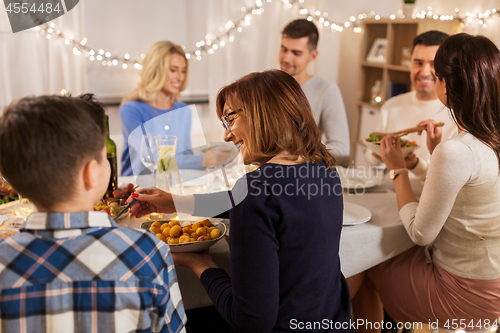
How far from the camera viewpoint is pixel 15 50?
9.07 ft

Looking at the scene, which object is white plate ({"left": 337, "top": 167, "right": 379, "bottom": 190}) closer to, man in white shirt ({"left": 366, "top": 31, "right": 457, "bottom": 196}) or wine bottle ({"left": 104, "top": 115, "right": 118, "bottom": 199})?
man in white shirt ({"left": 366, "top": 31, "right": 457, "bottom": 196})

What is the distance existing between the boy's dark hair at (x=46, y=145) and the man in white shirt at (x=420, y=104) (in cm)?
151

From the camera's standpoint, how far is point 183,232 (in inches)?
43.9

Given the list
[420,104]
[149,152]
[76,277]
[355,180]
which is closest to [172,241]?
[149,152]

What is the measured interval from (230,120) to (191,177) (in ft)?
1.86

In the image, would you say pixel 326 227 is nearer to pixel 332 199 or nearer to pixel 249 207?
pixel 332 199

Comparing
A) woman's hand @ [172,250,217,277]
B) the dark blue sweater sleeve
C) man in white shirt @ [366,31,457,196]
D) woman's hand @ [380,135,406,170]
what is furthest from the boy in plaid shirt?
man in white shirt @ [366,31,457,196]

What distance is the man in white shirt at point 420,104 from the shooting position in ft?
6.84

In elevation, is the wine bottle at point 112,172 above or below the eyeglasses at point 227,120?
below

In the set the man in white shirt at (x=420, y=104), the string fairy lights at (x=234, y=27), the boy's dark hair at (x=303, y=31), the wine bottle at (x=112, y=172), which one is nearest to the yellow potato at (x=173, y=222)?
the wine bottle at (x=112, y=172)

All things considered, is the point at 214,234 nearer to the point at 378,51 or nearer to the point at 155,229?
the point at 155,229

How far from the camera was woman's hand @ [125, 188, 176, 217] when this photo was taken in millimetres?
1202

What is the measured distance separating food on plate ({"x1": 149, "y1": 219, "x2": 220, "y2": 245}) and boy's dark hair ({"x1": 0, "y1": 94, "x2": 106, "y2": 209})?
41 cm

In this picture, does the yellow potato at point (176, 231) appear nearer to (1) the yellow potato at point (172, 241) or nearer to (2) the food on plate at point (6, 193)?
(1) the yellow potato at point (172, 241)
